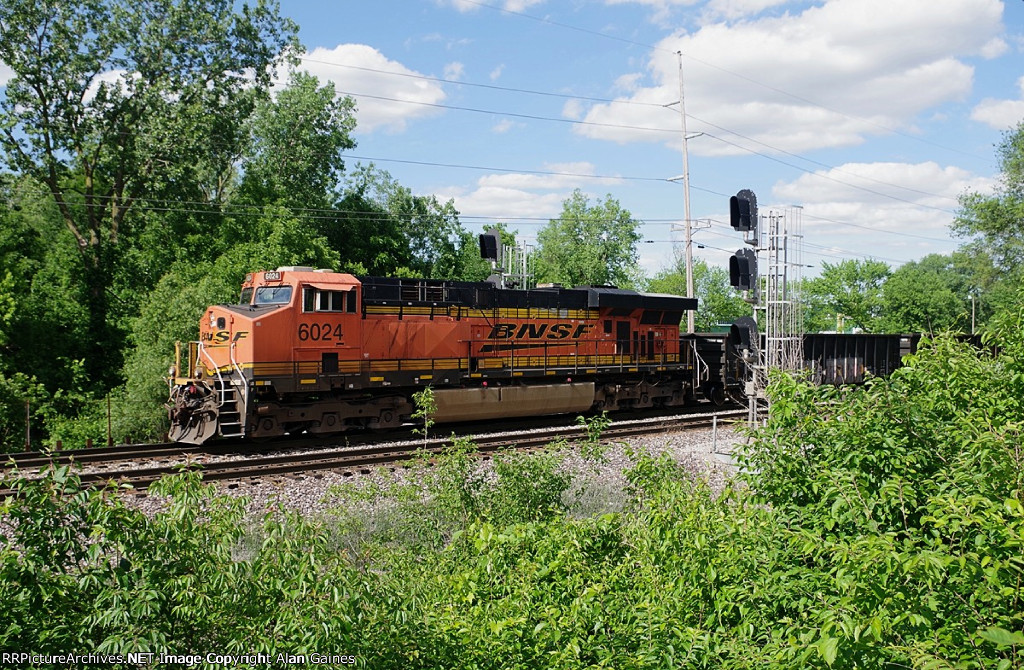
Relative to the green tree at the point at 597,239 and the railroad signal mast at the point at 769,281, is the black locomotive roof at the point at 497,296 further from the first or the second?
the green tree at the point at 597,239

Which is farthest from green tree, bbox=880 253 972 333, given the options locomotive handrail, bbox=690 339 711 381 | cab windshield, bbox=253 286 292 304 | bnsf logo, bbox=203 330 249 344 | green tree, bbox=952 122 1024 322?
bnsf logo, bbox=203 330 249 344

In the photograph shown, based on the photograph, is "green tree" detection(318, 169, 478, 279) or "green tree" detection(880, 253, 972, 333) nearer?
"green tree" detection(318, 169, 478, 279)

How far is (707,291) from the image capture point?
62812 millimetres

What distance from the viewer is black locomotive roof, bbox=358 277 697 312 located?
701 inches

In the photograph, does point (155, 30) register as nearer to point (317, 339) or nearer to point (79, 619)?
point (317, 339)

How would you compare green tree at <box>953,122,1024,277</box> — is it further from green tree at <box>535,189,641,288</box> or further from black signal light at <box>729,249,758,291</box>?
black signal light at <box>729,249,758,291</box>

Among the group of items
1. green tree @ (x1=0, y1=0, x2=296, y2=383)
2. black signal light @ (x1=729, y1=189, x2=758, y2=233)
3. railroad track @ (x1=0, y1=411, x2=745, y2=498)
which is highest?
green tree @ (x1=0, y1=0, x2=296, y2=383)

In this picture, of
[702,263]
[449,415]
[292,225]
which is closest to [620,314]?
[449,415]

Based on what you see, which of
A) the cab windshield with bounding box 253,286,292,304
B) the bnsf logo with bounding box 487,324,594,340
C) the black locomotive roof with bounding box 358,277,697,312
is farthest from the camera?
the bnsf logo with bounding box 487,324,594,340

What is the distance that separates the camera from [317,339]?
1650cm

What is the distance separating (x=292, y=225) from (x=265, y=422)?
1307 cm

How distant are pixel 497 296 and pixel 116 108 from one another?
18369 millimetres

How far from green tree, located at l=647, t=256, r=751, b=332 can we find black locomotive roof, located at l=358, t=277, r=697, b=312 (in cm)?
3099

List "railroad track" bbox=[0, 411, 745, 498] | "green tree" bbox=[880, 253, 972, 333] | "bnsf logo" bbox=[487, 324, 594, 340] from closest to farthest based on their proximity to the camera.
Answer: "railroad track" bbox=[0, 411, 745, 498] < "bnsf logo" bbox=[487, 324, 594, 340] < "green tree" bbox=[880, 253, 972, 333]
